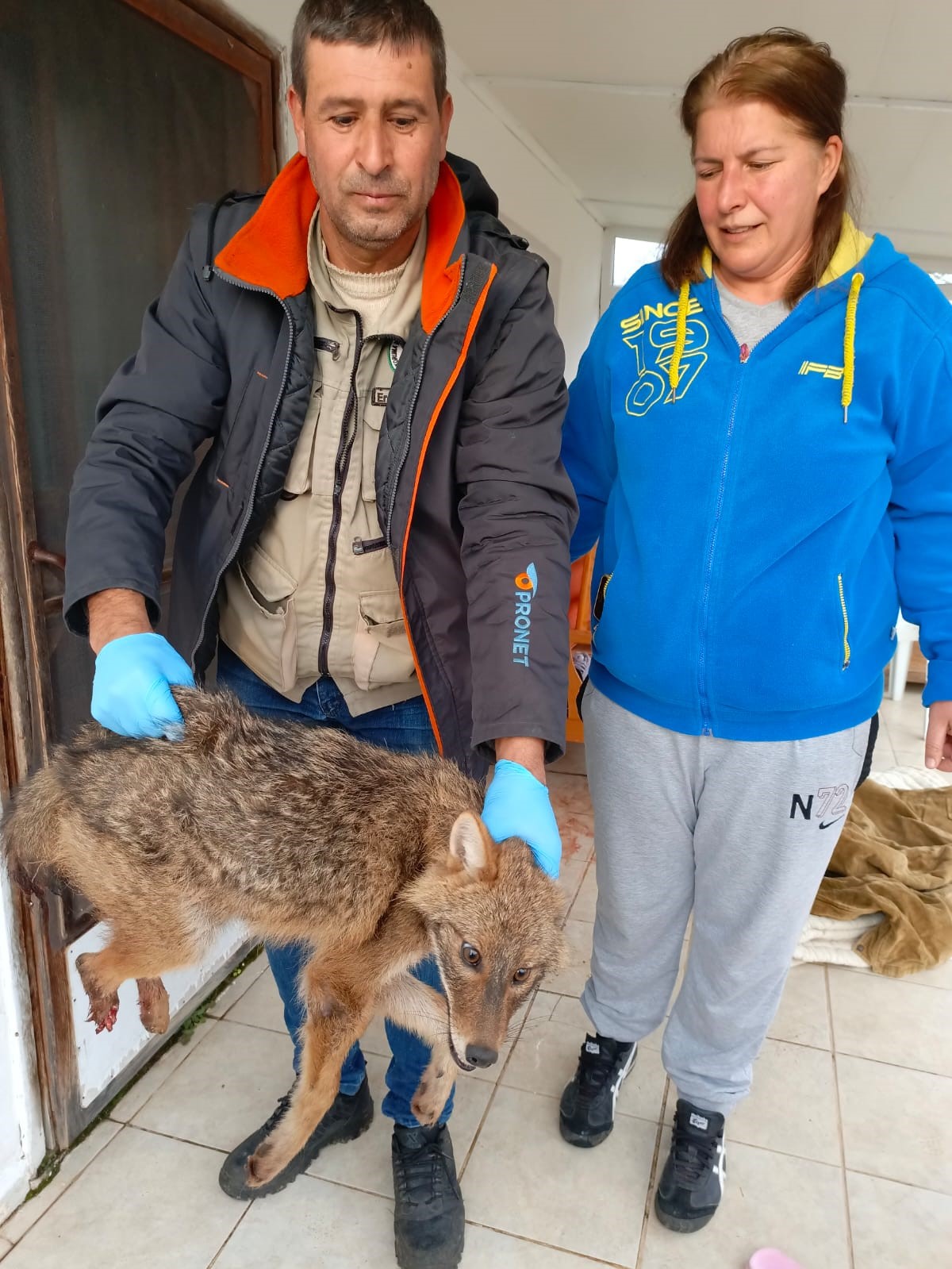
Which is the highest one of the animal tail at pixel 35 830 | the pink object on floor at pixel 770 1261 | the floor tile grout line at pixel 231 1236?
the animal tail at pixel 35 830

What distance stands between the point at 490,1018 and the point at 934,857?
3.19 metres

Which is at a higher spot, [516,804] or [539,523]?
[539,523]

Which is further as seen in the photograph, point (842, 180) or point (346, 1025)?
point (842, 180)

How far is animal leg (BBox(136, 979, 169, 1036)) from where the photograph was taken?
2.00m

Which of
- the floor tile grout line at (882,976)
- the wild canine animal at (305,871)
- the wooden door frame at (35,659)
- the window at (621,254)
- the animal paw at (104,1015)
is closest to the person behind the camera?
→ the wild canine animal at (305,871)

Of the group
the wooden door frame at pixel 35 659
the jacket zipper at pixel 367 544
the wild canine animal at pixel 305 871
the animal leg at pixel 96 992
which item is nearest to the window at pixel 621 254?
the wooden door frame at pixel 35 659

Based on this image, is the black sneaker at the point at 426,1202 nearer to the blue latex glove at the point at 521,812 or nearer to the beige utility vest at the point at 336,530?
the blue latex glove at the point at 521,812

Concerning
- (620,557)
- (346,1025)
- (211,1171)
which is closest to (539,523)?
(620,557)

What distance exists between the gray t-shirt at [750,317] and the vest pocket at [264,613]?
1.09m

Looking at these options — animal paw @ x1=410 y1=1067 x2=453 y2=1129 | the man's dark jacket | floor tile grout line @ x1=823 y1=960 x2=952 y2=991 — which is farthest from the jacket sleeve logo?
floor tile grout line @ x1=823 y1=960 x2=952 y2=991

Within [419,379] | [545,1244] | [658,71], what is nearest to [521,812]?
[419,379]

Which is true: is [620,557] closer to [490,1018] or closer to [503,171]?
[490,1018]

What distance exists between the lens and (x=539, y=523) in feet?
5.60

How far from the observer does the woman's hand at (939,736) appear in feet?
6.86
